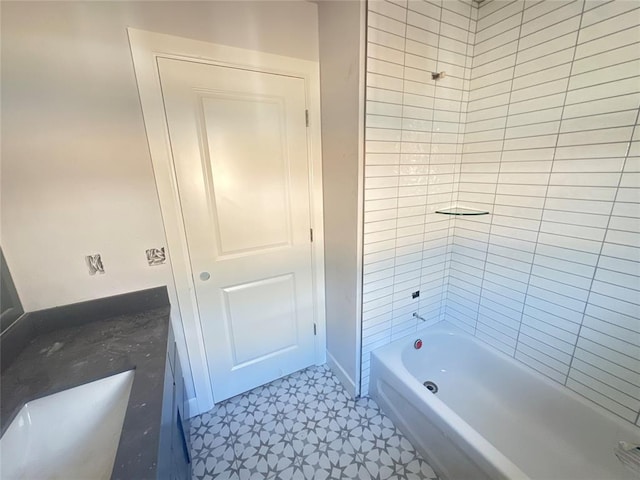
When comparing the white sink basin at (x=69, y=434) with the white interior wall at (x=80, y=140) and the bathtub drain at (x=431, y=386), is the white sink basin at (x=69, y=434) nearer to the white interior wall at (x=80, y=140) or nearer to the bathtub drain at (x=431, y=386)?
the white interior wall at (x=80, y=140)

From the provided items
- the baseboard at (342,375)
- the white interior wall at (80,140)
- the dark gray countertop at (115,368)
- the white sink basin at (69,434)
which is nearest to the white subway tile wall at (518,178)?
the baseboard at (342,375)

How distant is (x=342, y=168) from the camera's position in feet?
4.52

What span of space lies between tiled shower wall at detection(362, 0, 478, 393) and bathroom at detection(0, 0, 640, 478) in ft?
0.04

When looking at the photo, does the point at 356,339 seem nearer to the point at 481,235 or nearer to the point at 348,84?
the point at 481,235

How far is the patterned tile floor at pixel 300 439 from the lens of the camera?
1249mm

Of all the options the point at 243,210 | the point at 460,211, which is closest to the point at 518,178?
the point at 460,211

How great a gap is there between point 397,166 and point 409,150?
0.12m

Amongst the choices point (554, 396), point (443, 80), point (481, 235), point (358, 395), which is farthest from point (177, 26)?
point (554, 396)

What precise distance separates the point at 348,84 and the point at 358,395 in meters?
1.86

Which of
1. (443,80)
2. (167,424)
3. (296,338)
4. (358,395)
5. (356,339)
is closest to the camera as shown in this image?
(167,424)

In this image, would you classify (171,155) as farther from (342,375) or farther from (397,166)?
(342,375)

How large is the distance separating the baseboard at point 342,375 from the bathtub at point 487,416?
0.12 meters

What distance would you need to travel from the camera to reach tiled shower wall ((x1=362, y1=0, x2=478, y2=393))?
121cm

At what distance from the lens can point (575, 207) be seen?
3.71ft
